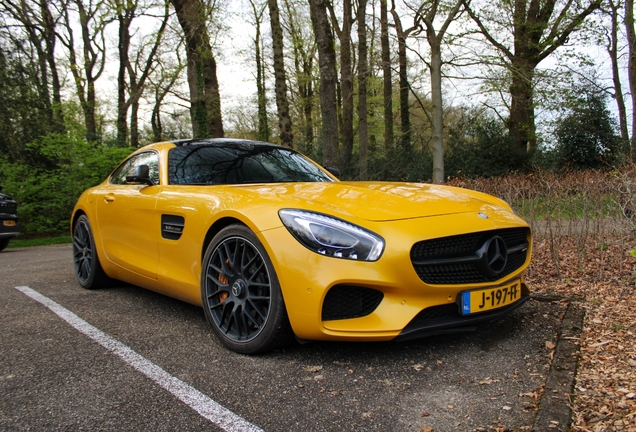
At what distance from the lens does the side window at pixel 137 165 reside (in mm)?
4048

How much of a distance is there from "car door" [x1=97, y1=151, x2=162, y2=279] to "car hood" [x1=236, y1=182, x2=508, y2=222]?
932 millimetres

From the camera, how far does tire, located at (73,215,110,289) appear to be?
4676 millimetres

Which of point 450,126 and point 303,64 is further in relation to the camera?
point 303,64

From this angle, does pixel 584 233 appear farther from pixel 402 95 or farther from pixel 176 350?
pixel 402 95

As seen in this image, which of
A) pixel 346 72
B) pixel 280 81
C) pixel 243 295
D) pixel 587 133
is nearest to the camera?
pixel 243 295

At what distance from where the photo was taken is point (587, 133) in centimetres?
1548

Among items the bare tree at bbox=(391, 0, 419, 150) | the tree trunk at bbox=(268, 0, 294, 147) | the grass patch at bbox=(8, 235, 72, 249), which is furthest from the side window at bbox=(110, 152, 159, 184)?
the bare tree at bbox=(391, 0, 419, 150)

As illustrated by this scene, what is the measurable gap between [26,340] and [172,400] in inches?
61.5

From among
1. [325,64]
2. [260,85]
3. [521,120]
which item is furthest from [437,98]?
[260,85]

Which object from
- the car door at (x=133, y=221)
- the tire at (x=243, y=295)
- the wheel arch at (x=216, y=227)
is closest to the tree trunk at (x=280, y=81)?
the car door at (x=133, y=221)

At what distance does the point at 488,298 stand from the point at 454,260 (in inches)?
12.3

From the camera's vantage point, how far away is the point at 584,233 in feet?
16.6

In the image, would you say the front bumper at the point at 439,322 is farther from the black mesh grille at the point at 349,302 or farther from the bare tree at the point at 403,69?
the bare tree at the point at 403,69

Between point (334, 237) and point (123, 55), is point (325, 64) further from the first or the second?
point (123, 55)
